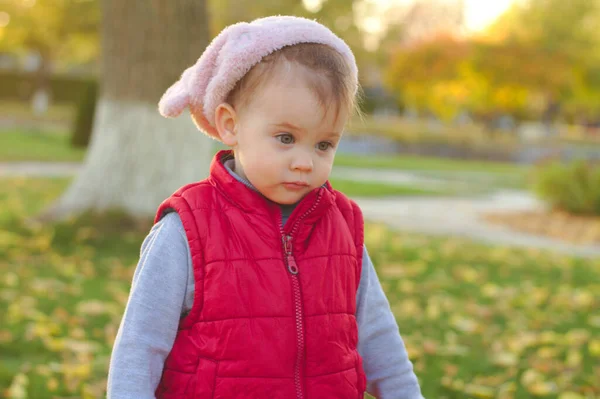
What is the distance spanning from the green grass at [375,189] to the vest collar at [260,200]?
34.3 ft

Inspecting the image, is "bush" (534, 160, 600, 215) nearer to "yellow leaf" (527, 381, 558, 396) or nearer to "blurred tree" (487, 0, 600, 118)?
"yellow leaf" (527, 381, 558, 396)

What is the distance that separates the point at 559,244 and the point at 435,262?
2.92 metres

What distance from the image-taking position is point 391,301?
17.5ft

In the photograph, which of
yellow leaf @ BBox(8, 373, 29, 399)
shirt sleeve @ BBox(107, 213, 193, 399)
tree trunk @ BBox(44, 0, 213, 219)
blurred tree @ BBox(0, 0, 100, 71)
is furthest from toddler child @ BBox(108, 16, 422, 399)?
blurred tree @ BBox(0, 0, 100, 71)

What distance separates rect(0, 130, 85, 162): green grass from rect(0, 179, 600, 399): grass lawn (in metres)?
7.80

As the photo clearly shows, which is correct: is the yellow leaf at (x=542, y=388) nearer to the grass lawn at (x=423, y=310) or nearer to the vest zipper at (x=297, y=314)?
the grass lawn at (x=423, y=310)

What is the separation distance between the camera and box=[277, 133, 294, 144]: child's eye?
A: 1.62m

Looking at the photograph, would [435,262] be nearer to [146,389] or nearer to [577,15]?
[146,389]

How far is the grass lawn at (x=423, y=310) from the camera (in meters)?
3.65

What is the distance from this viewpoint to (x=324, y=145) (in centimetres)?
167

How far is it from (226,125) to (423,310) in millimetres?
3779

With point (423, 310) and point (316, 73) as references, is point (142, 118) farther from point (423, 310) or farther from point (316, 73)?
point (316, 73)

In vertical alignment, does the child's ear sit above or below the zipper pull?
above

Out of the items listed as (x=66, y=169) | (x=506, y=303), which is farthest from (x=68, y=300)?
(x=66, y=169)
